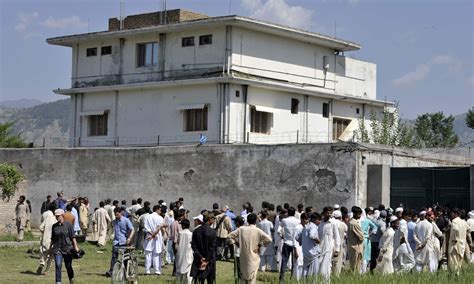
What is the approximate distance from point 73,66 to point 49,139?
4957mm

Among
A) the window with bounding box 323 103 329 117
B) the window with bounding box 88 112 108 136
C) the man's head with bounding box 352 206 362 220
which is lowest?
the man's head with bounding box 352 206 362 220

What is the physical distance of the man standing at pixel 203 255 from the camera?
16812 millimetres

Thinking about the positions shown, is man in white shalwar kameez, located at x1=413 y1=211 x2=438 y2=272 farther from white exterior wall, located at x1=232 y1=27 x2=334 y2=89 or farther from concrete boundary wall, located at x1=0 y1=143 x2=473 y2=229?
white exterior wall, located at x1=232 y1=27 x2=334 y2=89

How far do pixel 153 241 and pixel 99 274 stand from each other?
1.53 m

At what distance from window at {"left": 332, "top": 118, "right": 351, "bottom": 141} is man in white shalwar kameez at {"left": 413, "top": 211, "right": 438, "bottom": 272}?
23.0 metres

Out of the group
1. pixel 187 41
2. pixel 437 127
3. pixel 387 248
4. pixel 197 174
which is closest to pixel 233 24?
pixel 187 41

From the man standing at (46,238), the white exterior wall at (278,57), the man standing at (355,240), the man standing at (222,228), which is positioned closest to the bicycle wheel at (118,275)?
the man standing at (46,238)

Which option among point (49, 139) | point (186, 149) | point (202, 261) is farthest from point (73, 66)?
point (202, 261)

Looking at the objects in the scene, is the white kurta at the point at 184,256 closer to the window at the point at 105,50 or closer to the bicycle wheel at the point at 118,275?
the bicycle wheel at the point at 118,275

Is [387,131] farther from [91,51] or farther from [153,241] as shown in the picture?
[153,241]

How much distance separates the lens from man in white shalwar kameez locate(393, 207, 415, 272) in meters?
21.0

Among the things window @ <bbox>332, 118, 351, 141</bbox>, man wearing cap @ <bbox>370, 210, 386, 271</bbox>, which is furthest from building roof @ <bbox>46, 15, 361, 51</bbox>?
man wearing cap @ <bbox>370, 210, 386, 271</bbox>

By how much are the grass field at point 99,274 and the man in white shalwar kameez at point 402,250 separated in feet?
9.50

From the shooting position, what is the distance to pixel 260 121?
4138 cm
